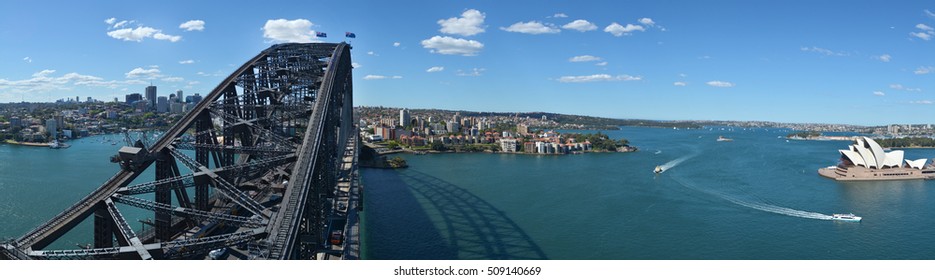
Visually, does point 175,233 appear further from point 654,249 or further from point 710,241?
point 710,241

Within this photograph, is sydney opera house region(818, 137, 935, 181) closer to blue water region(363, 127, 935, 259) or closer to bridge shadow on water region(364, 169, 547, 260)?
blue water region(363, 127, 935, 259)

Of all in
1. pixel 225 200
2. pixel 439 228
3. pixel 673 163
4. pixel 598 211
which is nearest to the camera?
pixel 225 200

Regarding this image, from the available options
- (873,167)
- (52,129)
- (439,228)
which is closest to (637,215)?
(439,228)

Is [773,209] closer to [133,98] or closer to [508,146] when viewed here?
[508,146]

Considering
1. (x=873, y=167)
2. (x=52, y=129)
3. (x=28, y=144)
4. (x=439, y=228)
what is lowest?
(x=439, y=228)

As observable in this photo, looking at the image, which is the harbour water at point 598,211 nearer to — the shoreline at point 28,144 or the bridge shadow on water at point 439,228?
the bridge shadow on water at point 439,228

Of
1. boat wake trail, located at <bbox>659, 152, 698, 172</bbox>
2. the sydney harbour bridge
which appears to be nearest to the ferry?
boat wake trail, located at <bbox>659, 152, 698, 172</bbox>
